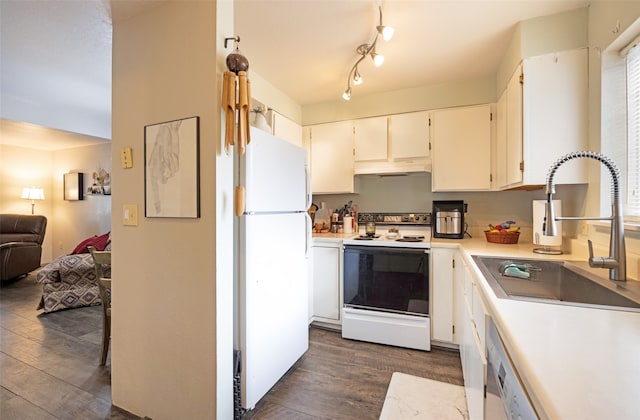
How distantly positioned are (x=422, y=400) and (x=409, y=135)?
218 centimetres

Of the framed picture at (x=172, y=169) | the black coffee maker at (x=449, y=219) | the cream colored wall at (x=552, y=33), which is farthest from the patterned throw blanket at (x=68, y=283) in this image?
the cream colored wall at (x=552, y=33)

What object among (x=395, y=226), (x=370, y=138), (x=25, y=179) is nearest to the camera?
(x=370, y=138)

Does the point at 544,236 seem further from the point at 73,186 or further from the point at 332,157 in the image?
the point at 73,186

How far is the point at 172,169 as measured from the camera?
58.6 inches

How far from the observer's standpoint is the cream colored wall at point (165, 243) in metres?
1.40

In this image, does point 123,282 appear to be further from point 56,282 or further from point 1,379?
point 56,282

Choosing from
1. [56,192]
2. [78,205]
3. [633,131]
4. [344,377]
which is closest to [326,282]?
[344,377]

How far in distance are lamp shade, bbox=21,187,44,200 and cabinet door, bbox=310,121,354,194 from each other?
18.7ft

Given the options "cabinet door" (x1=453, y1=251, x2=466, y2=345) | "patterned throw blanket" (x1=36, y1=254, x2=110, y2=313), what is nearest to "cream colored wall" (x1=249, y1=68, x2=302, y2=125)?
"cabinet door" (x1=453, y1=251, x2=466, y2=345)

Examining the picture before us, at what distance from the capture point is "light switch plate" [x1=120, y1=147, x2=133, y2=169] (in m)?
1.63

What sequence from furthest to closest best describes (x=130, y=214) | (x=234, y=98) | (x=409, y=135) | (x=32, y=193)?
(x=32, y=193)
(x=409, y=135)
(x=130, y=214)
(x=234, y=98)

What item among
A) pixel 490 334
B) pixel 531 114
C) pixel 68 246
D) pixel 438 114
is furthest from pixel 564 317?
pixel 68 246

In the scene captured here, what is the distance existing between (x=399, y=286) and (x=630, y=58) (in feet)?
6.36

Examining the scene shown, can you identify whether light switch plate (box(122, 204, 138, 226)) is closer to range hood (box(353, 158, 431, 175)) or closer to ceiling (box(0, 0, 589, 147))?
ceiling (box(0, 0, 589, 147))
